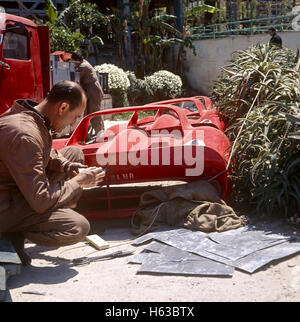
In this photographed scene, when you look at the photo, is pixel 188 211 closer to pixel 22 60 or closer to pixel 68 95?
pixel 68 95

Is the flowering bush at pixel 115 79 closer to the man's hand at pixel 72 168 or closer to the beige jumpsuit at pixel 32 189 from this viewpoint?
the man's hand at pixel 72 168

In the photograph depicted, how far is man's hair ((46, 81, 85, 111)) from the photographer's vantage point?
3.06 meters

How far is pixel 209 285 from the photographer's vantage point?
287 centimetres

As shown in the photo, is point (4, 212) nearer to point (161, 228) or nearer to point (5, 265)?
point (5, 265)

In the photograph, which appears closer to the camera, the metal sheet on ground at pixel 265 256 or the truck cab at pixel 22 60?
the metal sheet on ground at pixel 265 256

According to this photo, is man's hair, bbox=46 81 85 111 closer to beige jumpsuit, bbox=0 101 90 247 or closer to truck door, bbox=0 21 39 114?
beige jumpsuit, bbox=0 101 90 247

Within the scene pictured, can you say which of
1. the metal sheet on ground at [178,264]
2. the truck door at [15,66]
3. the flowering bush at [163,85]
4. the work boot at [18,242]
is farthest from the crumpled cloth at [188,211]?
the flowering bush at [163,85]

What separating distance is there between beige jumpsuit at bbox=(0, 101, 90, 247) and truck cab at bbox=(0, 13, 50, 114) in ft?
12.6

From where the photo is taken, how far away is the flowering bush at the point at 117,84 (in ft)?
47.5

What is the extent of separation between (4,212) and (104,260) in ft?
2.66

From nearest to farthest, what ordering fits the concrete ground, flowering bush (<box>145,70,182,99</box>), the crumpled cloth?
1. the concrete ground
2. the crumpled cloth
3. flowering bush (<box>145,70,182,99</box>)

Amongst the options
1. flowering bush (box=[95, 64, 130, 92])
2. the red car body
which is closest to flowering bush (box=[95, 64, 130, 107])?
flowering bush (box=[95, 64, 130, 92])
